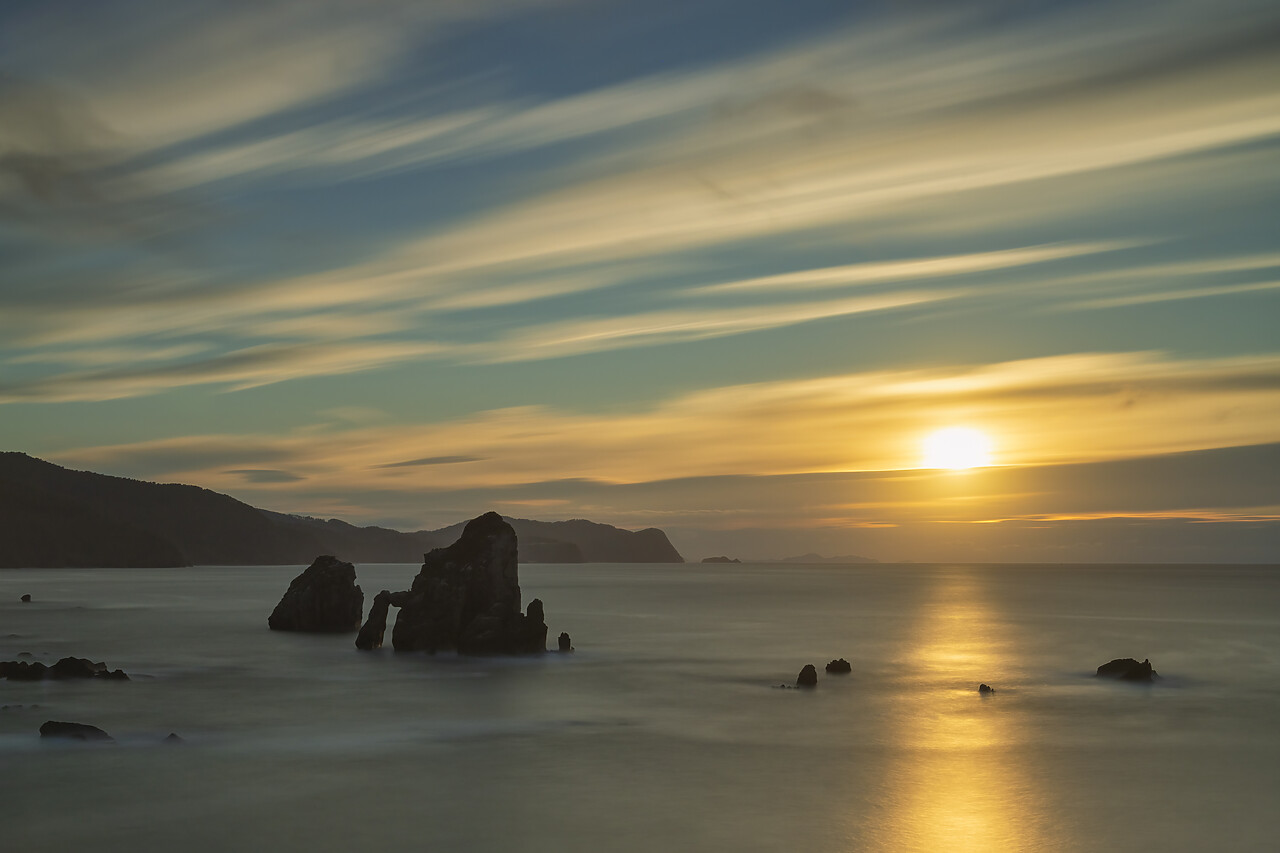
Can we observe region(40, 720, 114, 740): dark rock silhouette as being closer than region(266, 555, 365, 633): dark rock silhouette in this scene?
Yes

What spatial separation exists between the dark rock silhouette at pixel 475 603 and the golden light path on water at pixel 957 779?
19.7 meters

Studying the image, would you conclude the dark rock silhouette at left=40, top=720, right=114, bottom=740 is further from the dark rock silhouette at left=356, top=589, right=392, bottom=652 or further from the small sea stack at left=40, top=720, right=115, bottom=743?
the dark rock silhouette at left=356, top=589, right=392, bottom=652

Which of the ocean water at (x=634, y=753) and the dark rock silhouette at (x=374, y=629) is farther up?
the dark rock silhouette at (x=374, y=629)

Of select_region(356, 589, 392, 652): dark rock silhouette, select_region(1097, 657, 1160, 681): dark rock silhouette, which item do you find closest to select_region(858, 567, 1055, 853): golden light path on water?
select_region(1097, 657, 1160, 681): dark rock silhouette

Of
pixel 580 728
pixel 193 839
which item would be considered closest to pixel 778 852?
pixel 193 839

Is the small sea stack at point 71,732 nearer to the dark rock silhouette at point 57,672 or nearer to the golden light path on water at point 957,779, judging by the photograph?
the dark rock silhouette at point 57,672

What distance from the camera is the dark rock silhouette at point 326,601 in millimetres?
72938

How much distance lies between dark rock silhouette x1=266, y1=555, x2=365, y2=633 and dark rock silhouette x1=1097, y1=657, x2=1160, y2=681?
45.9m

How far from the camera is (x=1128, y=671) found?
53.8 metres

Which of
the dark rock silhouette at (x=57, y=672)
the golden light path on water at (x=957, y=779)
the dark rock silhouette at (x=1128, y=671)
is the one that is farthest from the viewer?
the dark rock silhouette at (x=1128, y=671)

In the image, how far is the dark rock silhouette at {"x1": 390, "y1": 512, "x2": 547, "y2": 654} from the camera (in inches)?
2163

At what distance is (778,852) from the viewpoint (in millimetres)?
23047

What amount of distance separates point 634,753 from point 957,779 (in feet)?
31.4

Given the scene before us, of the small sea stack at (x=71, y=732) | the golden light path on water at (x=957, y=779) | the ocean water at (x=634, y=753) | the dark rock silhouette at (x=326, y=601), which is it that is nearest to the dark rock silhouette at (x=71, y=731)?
the small sea stack at (x=71, y=732)
